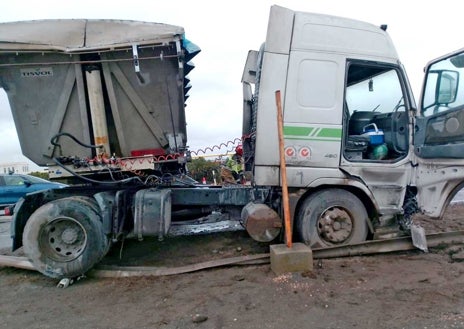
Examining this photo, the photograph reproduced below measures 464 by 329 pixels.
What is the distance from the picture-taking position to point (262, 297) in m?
3.81

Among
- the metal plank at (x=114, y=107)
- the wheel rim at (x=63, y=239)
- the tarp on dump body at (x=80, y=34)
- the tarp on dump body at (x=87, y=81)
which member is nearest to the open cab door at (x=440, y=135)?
the tarp on dump body at (x=87, y=81)

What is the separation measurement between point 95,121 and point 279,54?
104 inches

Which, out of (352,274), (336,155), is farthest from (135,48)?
(352,274)

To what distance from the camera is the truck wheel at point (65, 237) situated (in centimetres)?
472

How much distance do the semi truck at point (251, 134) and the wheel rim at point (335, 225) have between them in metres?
0.01

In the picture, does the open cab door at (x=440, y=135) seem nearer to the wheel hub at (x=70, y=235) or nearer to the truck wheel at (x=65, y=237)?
the truck wheel at (x=65, y=237)

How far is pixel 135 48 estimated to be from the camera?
4938mm

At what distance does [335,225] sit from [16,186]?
39.1ft

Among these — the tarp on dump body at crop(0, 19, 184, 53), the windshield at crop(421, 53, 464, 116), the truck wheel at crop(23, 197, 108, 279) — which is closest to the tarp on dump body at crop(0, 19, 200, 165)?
the tarp on dump body at crop(0, 19, 184, 53)

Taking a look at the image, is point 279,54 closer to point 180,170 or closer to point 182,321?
point 180,170

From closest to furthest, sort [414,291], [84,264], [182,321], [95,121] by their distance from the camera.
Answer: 1. [182,321]
2. [414,291]
3. [84,264]
4. [95,121]

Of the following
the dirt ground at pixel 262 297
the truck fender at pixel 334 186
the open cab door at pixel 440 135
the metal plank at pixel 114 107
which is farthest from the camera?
the metal plank at pixel 114 107

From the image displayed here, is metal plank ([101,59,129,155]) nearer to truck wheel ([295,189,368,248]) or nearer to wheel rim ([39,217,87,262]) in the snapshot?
wheel rim ([39,217,87,262])

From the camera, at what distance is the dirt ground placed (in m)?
3.33
